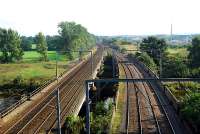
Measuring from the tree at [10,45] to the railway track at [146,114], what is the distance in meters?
77.8

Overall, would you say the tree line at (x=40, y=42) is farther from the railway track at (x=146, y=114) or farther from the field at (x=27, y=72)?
the railway track at (x=146, y=114)

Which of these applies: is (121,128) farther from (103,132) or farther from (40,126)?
(40,126)

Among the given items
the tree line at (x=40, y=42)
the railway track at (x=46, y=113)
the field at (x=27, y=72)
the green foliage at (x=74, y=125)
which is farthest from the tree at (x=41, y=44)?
the green foliage at (x=74, y=125)

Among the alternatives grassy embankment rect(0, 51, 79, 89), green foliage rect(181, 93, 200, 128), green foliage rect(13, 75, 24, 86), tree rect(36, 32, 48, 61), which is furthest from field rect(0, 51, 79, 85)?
green foliage rect(181, 93, 200, 128)

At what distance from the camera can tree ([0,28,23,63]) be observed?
436 feet

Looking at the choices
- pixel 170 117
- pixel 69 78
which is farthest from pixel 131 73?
pixel 170 117

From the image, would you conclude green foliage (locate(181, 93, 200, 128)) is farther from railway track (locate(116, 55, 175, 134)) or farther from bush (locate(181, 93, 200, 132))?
railway track (locate(116, 55, 175, 134))

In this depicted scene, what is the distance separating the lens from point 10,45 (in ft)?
435

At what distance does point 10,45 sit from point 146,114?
9520cm

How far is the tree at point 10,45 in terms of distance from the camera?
13275 cm

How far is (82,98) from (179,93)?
15.1 meters

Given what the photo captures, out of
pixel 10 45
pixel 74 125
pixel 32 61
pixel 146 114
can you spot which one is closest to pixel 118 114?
pixel 146 114

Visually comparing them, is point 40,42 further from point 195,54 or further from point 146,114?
point 146,114

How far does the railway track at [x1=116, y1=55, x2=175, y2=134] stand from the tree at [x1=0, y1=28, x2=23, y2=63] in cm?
7785
